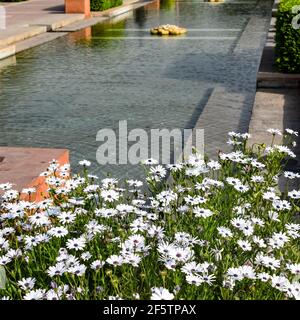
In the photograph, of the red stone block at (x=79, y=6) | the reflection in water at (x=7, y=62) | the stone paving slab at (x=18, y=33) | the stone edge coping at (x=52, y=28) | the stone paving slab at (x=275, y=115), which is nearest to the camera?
the stone paving slab at (x=275, y=115)

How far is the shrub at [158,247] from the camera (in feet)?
9.14

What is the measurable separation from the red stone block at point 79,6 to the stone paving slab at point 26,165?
730 inches

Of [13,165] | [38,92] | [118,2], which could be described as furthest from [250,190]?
[118,2]

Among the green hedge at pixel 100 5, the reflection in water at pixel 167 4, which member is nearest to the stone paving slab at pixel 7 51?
the green hedge at pixel 100 5

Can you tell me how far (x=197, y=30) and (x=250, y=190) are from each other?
16528 mm

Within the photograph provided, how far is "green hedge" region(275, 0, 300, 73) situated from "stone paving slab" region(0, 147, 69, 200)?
5.27 metres

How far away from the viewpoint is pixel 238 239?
3.30 metres

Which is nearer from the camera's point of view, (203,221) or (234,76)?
(203,221)

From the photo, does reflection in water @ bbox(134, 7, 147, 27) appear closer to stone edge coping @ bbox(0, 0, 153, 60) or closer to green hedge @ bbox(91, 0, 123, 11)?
stone edge coping @ bbox(0, 0, 153, 60)

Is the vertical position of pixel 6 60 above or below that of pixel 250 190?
below

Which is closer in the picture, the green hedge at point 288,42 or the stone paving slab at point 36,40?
the green hedge at point 288,42

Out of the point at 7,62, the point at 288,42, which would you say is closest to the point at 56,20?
the point at 7,62

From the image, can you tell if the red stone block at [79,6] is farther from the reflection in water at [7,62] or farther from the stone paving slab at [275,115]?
the stone paving slab at [275,115]
